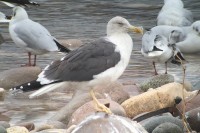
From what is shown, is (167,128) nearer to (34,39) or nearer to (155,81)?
(155,81)

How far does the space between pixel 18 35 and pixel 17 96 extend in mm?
2234

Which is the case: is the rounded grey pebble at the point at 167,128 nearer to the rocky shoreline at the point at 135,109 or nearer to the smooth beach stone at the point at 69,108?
the rocky shoreline at the point at 135,109

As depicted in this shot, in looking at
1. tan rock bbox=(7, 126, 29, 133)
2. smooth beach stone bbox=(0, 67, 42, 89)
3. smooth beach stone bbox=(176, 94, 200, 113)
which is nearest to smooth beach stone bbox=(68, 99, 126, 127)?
tan rock bbox=(7, 126, 29, 133)

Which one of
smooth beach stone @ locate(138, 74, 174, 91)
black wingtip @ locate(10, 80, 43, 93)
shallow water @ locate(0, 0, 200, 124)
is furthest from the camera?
smooth beach stone @ locate(138, 74, 174, 91)

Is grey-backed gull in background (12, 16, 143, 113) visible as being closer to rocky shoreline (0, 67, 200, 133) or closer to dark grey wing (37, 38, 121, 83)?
dark grey wing (37, 38, 121, 83)

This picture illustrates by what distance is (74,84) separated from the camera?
6.92 meters

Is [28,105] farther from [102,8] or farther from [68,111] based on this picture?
[102,8]

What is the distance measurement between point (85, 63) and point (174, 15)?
882cm

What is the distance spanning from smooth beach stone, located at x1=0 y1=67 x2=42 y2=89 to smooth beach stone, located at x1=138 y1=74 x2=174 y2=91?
156cm

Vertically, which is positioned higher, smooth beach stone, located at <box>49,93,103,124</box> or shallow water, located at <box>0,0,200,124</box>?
smooth beach stone, located at <box>49,93,103,124</box>

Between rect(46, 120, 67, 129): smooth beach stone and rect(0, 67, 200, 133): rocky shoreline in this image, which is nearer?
rect(0, 67, 200, 133): rocky shoreline

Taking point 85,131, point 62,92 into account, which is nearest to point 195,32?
point 62,92

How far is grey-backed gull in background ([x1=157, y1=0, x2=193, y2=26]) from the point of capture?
15242 mm

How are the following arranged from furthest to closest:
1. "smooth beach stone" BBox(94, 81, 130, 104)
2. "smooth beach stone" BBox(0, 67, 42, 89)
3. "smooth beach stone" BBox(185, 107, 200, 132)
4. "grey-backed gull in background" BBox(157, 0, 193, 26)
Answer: "grey-backed gull in background" BBox(157, 0, 193, 26), "smooth beach stone" BBox(0, 67, 42, 89), "smooth beach stone" BBox(94, 81, 130, 104), "smooth beach stone" BBox(185, 107, 200, 132)
